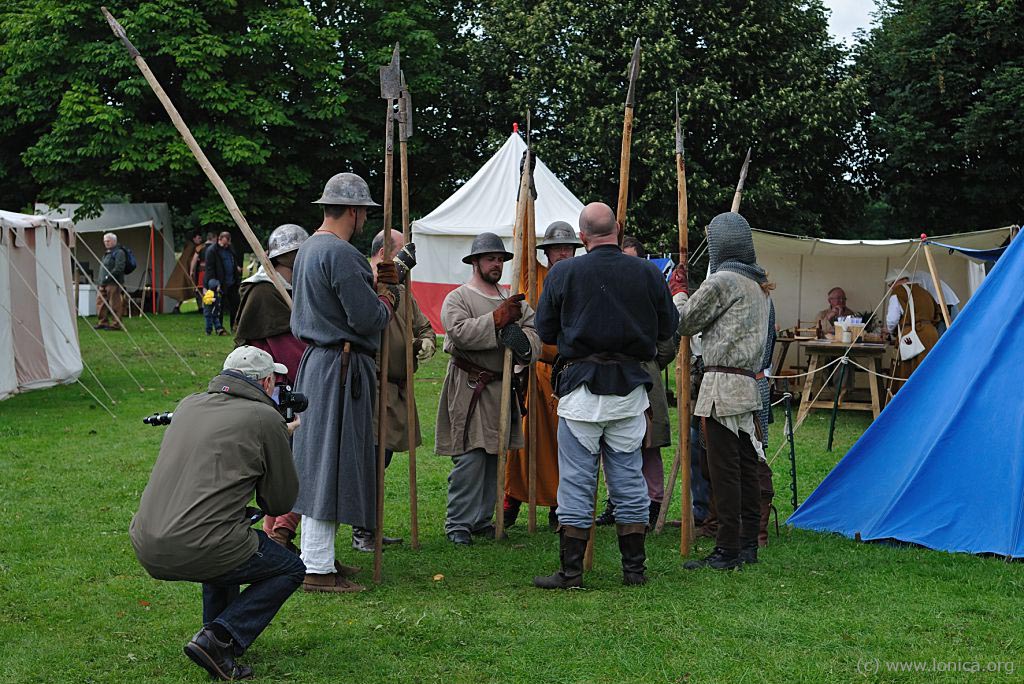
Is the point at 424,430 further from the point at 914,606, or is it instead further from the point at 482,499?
the point at 914,606

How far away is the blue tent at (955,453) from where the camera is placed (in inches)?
239

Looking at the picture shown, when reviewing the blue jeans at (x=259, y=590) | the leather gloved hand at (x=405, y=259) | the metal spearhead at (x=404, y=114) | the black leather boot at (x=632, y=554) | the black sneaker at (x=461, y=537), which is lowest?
the black sneaker at (x=461, y=537)

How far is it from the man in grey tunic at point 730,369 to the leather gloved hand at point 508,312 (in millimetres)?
925

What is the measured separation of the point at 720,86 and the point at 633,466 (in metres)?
17.9

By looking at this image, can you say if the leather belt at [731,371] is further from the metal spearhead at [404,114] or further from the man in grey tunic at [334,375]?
the metal spearhead at [404,114]

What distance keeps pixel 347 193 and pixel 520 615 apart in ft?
7.04

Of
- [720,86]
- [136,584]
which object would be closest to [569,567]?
[136,584]

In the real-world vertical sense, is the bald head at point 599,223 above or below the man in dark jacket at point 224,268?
above

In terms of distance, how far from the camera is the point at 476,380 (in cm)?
637

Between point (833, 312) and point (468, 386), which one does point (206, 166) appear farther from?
point (833, 312)

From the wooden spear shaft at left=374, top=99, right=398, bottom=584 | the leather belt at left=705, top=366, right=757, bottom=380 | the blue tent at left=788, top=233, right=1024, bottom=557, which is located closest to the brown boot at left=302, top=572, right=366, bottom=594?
the wooden spear shaft at left=374, top=99, right=398, bottom=584

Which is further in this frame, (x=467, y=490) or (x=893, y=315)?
(x=893, y=315)

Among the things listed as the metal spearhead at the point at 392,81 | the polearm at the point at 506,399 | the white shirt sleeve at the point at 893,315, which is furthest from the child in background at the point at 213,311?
the metal spearhead at the point at 392,81

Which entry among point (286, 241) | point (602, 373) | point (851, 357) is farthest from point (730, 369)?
point (851, 357)
